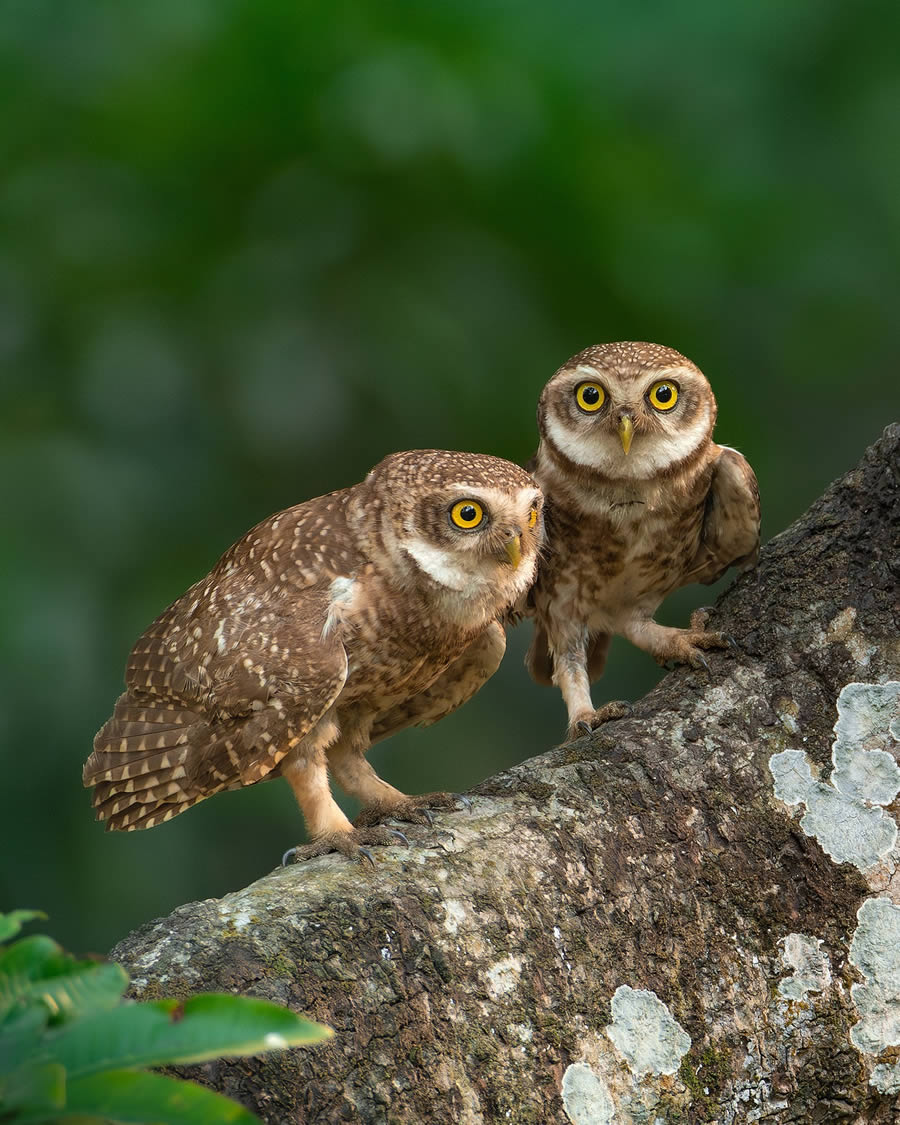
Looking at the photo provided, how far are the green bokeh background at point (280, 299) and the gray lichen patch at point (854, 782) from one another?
227 cm

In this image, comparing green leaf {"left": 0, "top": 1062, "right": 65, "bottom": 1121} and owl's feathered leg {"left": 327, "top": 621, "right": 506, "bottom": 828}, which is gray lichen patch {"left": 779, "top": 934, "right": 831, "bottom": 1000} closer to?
owl's feathered leg {"left": 327, "top": 621, "right": 506, "bottom": 828}

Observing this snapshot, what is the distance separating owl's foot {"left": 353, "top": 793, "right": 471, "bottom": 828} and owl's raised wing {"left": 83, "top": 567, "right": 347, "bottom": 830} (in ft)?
0.73

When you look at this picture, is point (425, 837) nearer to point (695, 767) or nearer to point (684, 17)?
point (695, 767)

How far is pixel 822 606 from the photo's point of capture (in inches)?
99.4

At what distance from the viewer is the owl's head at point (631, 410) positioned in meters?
3.07

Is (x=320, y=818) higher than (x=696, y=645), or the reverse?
(x=696, y=645)

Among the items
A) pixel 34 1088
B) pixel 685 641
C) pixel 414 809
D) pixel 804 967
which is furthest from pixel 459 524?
pixel 34 1088

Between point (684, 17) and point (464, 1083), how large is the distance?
464 cm

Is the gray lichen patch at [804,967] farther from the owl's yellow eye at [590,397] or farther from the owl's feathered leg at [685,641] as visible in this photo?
the owl's yellow eye at [590,397]

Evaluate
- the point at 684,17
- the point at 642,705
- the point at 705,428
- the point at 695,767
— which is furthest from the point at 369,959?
the point at 684,17

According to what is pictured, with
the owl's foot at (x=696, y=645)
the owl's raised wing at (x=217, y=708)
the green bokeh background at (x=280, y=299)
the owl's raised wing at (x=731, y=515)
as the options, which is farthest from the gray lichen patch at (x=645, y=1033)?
the green bokeh background at (x=280, y=299)

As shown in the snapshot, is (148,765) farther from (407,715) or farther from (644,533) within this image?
(644,533)

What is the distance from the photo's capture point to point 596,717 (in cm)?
297

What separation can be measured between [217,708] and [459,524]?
620 millimetres
